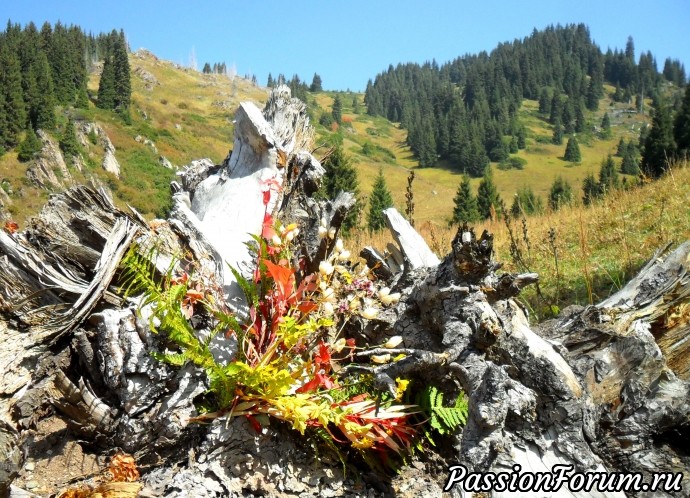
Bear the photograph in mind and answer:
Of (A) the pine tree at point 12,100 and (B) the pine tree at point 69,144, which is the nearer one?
(A) the pine tree at point 12,100

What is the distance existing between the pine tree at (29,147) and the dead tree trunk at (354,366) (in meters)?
53.9

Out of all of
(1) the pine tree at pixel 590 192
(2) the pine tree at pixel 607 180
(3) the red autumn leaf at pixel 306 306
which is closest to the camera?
(3) the red autumn leaf at pixel 306 306

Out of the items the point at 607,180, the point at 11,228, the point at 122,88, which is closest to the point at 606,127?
the point at 607,180

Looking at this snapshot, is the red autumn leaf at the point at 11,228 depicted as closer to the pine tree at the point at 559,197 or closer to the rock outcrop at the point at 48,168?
the pine tree at the point at 559,197

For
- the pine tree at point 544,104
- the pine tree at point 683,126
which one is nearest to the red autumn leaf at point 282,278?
the pine tree at point 683,126

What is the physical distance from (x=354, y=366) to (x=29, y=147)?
Result: 5613 cm

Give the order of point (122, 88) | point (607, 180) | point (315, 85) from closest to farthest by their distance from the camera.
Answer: point (607, 180) → point (122, 88) → point (315, 85)

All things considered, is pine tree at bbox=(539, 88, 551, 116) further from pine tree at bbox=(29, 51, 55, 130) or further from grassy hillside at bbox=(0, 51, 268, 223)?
pine tree at bbox=(29, 51, 55, 130)

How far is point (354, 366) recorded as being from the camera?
2.45m

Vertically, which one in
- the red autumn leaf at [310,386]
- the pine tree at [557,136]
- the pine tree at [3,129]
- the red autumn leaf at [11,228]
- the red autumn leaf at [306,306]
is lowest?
the red autumn leaf at [310,386]

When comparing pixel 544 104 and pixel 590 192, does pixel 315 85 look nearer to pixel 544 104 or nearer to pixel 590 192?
pixel 544 104

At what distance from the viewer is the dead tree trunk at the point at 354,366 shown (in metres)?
2.13

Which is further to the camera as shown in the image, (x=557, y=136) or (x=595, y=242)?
(x=557, y=136)

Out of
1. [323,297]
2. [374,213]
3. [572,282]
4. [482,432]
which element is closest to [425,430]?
[482,432]
